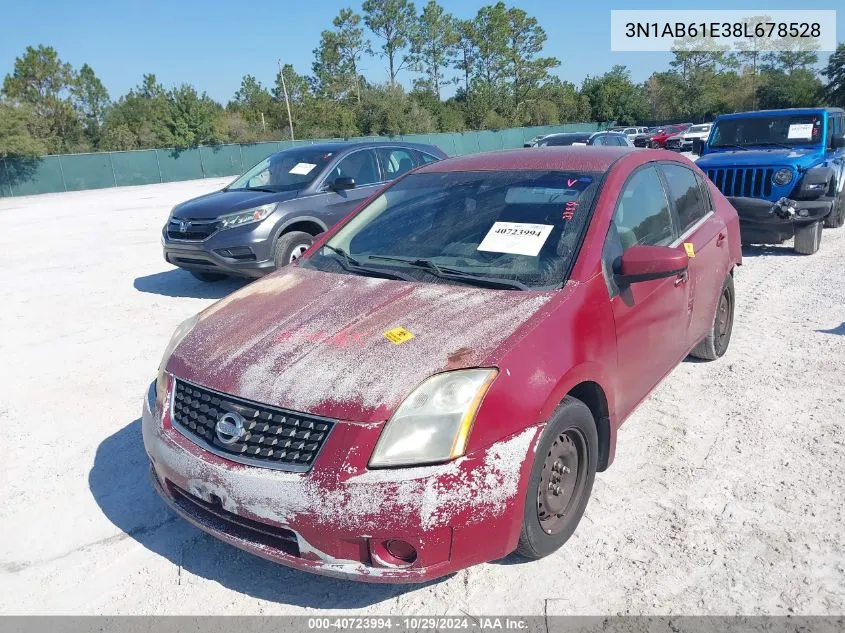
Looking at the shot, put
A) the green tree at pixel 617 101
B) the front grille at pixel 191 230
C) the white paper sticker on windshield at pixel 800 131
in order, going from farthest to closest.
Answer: the green tree at pixel 617 101, the white paper sticker on windshield at pixel 800 131, the front grille at pixel 191 230

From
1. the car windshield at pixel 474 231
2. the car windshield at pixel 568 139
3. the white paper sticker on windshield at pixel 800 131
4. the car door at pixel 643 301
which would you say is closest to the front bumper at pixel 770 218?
the white paper sticker on windshield at pixel 800 131

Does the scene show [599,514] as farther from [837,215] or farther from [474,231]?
[837,215]

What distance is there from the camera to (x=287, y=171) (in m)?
7.96

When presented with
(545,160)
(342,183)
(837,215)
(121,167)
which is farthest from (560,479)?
(121,167)

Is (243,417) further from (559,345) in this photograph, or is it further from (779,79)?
(779,79)

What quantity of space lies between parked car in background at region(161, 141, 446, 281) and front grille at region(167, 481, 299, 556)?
415 centimetres

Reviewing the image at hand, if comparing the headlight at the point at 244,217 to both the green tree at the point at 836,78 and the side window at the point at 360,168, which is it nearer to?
the side window at the point at 360,168

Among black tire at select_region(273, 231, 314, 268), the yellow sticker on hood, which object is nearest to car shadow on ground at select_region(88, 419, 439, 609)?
the yellow sticker on hood

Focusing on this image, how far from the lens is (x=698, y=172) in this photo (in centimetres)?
456

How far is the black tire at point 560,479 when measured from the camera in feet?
8.11

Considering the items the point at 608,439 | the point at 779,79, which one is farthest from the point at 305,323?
the point at 779,79

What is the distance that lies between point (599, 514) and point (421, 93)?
69.3 metres

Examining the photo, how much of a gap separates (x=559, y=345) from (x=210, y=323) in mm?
1657

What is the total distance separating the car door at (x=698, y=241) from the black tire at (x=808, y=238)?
173 inches
